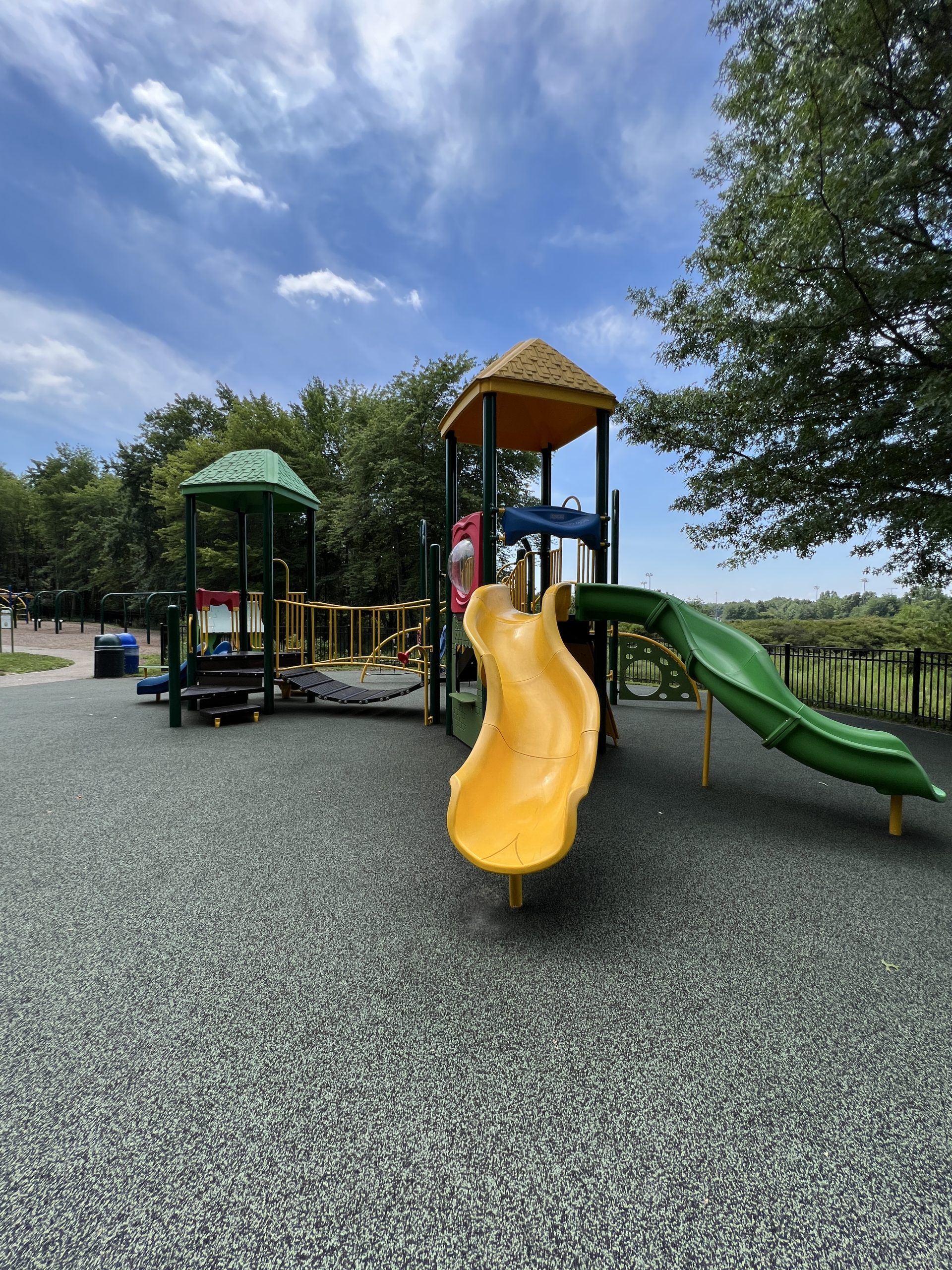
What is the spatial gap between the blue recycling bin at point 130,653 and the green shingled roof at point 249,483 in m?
5.30

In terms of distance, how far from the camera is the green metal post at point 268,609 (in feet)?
24.9

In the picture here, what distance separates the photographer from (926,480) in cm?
702

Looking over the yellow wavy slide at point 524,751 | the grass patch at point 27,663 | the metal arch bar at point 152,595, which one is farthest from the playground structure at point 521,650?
the grass patch at point 27,663

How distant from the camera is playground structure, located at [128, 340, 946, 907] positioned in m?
2.97

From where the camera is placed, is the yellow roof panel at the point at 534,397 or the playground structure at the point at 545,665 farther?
the yellow roof panel at the point at 534,397

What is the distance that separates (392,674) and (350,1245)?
12.8m

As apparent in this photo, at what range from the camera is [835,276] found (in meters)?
6.32

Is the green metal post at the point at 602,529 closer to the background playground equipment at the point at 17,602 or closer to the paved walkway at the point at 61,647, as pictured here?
the paved walkway at the point at 61,647

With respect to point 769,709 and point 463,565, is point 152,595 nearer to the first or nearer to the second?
point 463,565

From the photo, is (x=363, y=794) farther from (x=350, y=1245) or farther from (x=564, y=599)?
(x=350, y=1245)

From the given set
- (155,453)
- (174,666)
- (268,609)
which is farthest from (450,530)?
(155,453)

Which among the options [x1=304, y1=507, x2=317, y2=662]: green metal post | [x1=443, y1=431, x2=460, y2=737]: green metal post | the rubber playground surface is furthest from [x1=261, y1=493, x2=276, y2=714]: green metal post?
the rubber playground surface

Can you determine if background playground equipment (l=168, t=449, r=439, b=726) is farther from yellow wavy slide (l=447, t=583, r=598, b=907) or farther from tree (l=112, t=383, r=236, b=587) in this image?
tree (l=112, t=383, r=236, b=587)

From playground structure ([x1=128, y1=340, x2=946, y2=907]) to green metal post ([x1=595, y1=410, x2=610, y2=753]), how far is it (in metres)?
0.02
